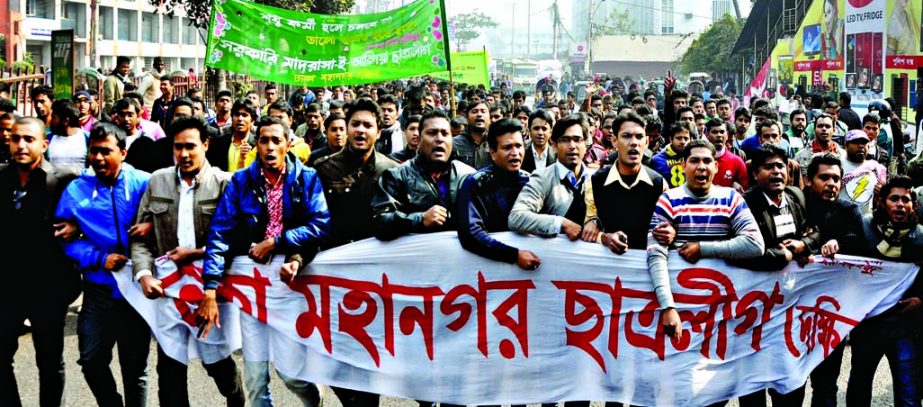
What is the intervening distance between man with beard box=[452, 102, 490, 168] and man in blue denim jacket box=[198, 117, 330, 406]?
316 cm

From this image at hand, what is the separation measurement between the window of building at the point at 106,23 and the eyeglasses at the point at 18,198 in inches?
1948

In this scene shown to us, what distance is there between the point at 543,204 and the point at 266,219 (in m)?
1.35

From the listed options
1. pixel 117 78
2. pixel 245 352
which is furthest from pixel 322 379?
pixel 117 78

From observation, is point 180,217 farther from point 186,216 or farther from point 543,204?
point 543,204

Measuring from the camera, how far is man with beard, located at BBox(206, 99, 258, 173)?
7.79 metres

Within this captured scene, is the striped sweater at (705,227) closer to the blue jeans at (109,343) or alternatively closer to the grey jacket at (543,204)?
the grey jacket at (543,204)

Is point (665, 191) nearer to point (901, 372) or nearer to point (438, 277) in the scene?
point (438, 277)

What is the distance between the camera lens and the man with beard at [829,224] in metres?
5.12

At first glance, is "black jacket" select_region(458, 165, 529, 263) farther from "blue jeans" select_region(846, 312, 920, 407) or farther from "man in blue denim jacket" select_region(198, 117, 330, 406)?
"blue jeans" select_region(846, 312, 920, 407)

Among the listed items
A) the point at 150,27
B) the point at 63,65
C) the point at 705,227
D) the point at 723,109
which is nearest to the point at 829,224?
the point at 705,227

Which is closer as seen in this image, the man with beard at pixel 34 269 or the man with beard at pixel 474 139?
the man with beard at pixel 34 269

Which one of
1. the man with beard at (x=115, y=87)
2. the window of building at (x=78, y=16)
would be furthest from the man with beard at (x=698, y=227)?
the window of building at (x=78, y=16)

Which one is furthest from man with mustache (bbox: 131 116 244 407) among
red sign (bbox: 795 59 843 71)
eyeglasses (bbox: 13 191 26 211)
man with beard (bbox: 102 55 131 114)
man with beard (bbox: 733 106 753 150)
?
red sign (bbox: 795 59 843 71)

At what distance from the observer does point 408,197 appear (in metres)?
5.14
